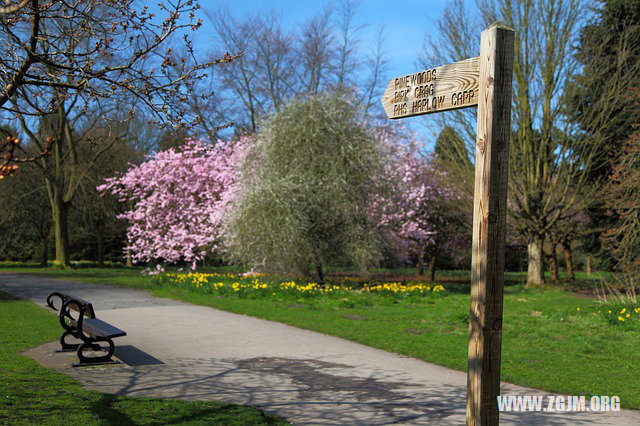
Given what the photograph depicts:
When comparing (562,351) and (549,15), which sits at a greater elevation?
(549,15)

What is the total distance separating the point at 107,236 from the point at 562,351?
3127 cm

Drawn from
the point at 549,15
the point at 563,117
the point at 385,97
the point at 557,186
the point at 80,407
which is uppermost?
the point at 549,15

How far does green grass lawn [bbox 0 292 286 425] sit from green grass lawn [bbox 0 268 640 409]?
345 cm

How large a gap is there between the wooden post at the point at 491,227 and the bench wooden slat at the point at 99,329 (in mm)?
4886

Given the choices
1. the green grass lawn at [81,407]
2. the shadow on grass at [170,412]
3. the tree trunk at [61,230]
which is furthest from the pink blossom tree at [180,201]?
the shadow on grass at [170,412]

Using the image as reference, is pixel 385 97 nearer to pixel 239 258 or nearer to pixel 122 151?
pixel 239 258

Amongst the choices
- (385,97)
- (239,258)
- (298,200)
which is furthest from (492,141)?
(239,258)

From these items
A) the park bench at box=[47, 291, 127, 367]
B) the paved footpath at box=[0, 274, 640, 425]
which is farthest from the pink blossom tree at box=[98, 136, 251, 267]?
the park bench at box=[47, 291, 127, 367]

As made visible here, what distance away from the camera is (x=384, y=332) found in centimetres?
1031

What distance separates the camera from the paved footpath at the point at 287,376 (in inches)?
221

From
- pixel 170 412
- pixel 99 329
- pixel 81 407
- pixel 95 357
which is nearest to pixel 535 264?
pixel 99 329

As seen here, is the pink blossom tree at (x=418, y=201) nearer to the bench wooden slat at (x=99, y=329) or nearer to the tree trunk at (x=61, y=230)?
the bench wooden slat at (x=99, y=329)

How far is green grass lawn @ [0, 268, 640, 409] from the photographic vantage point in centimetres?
724

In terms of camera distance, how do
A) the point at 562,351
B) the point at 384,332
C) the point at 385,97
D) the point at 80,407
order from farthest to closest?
the point at 384,332 < the point at 562,351 < the point at 80,407 < the point at 385,97
